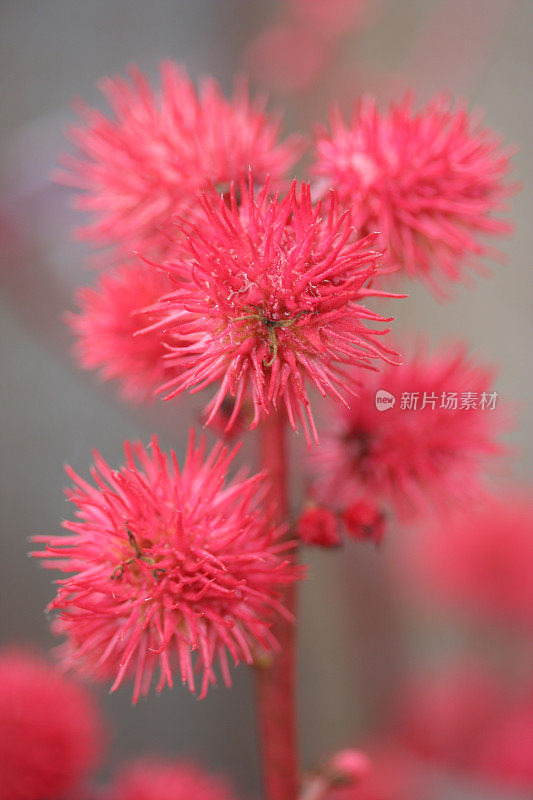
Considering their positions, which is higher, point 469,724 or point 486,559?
point 486,559

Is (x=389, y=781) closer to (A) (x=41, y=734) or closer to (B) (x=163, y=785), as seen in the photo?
(B) (x=163, y=785)

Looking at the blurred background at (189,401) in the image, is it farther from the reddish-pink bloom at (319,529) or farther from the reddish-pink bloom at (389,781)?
the reddish-pink bloom at (319,529)

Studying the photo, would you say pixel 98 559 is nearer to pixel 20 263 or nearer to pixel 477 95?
pixel 20 263

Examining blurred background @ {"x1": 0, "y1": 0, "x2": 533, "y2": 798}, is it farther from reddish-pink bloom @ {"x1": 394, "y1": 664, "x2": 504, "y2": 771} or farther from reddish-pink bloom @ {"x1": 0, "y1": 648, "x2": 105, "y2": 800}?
reddish-pink bloom @ {"x1": 0, "y1": 648, "x2": 105, "y2": 800}

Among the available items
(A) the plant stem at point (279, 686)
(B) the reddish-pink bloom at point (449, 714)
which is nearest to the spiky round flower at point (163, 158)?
(A) the plant stem at point (279, 686)

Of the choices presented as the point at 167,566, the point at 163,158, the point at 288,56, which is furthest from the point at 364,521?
the point at 288,56

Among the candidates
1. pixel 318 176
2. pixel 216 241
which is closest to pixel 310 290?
pixel 216 241
